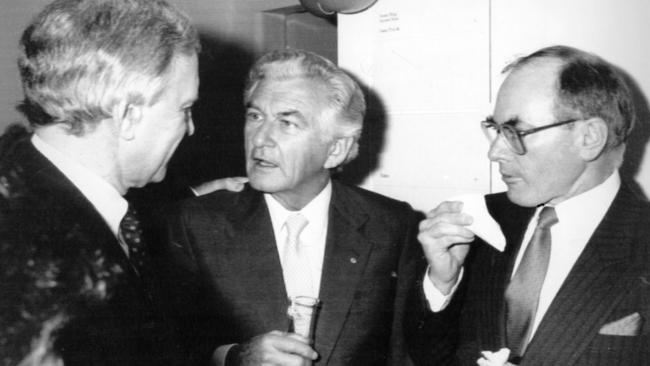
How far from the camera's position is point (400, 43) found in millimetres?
2791

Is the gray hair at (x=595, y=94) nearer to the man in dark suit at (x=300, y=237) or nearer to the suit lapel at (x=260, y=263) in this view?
the man in dark suit at (x=300, y=237)

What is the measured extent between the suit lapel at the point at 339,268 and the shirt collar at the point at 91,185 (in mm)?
797

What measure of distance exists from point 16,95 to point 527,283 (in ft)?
10.4

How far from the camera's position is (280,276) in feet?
5.90

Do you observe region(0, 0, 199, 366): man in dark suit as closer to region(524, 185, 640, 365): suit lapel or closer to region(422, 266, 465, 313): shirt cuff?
region(422, 266, 465, 313): shirt cuff

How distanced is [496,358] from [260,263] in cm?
75

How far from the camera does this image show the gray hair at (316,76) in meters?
2.01

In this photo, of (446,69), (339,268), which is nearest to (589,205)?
(339,268)

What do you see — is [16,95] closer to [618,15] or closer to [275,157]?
[275,157]

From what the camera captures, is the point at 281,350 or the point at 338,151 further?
the point at 338,151

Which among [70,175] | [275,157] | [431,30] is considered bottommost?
[275,157]

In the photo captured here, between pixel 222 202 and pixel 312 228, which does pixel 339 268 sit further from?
pixel 222 202

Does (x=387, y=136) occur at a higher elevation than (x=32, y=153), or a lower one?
lower

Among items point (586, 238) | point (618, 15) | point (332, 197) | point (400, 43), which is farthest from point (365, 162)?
point (586, 238)
